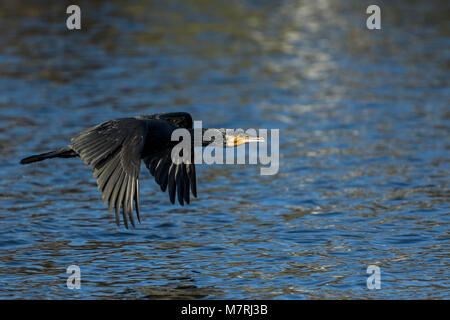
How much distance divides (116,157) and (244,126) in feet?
21.3

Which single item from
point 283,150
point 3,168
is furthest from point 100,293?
point 283,150

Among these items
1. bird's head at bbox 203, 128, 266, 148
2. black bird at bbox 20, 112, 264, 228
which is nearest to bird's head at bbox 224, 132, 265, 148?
bird's head at bbox 203, 128, 266, 148

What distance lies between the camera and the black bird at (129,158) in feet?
27.3

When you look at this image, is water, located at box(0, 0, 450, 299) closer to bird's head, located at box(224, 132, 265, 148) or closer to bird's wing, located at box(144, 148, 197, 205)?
bird's wing, located at box(144, 148, 197, 205)

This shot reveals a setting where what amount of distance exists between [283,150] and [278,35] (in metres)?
8.90

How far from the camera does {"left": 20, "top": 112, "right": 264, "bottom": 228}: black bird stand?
8336mm

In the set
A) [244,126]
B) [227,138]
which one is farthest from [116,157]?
[244,126]

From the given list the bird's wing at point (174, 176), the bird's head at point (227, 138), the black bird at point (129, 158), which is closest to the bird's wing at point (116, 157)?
the black bird at point (129, 158)

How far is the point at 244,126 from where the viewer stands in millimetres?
15016

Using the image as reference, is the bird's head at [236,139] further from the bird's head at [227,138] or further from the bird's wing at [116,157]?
the bird's wing at [116,157]

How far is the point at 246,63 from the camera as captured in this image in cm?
1978

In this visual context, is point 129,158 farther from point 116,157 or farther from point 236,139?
point 236,139

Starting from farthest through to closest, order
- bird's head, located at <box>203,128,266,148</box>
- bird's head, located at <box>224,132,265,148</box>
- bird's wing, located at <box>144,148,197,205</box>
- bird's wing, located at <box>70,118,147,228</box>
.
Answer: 1. bird's head, located at <box>224,132,265,148</box>
2. bird's head, located at <box>203,128,266,148</box>
3. bird's wing, located at <box>144,148,197,205</box>
4. bird's wing, located at <box>70,118,147,228</box>
